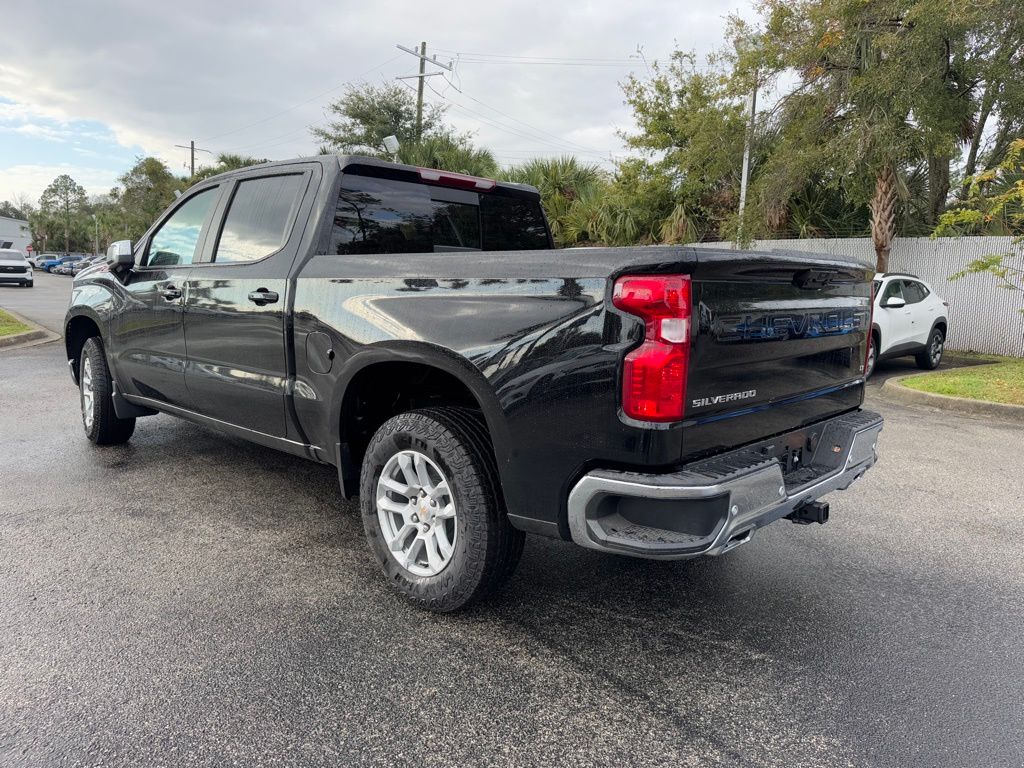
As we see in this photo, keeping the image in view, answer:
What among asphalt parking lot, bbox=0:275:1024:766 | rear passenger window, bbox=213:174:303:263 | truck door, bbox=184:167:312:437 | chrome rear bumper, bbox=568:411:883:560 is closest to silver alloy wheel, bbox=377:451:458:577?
asphalt parking lot, bbox=0:275:1024:766

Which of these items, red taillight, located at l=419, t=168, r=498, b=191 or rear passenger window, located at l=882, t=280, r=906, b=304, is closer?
red taillight, located at l=419, t=168, r=498, b=191

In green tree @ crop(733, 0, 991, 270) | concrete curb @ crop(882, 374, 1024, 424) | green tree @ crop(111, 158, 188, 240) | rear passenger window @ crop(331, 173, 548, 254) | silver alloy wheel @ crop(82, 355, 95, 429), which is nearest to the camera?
rear passenger window @ crop(331, 173, 548, 254)

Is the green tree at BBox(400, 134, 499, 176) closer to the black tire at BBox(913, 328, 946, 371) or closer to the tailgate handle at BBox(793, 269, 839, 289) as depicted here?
the black tire at BBox(913, 328, 946, 371)

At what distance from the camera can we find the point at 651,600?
327 centimetres

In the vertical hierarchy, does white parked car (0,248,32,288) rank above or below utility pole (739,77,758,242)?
below

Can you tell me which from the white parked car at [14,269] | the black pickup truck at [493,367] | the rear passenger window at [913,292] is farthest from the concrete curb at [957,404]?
the white parked car at [14,269]

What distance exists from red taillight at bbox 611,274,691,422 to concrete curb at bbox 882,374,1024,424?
6867 millimetres

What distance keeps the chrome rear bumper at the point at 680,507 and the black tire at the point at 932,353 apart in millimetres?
9930

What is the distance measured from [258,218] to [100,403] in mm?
2381

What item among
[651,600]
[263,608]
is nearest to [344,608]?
[263,608]

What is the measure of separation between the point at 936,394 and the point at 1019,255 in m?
7.03

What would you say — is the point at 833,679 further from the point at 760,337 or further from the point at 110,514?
the point at 110,514

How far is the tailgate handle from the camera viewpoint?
298 centimetres

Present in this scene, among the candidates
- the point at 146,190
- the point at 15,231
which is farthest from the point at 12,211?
the point at 146,190
